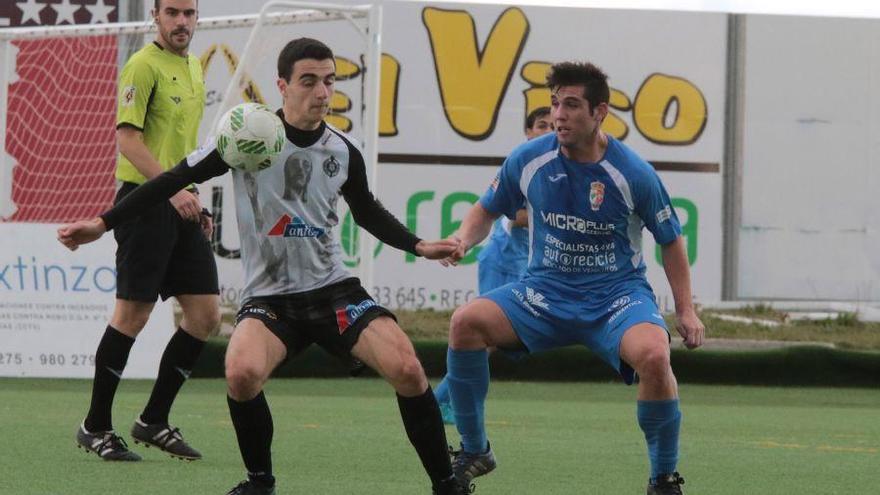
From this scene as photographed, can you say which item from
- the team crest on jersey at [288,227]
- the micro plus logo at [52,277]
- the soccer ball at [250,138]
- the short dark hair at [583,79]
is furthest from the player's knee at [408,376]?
the micro plus logo at [52,277]

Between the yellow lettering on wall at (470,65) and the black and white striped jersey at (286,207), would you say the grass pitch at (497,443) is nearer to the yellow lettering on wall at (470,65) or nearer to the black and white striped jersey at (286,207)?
the black and white striped jersey at (286,207)

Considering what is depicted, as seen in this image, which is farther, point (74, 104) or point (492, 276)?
point (74, 104)

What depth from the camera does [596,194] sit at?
20.8 feet

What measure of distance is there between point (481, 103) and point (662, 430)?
30.2 feet

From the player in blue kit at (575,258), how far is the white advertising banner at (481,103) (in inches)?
309

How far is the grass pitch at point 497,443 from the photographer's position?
260 inches

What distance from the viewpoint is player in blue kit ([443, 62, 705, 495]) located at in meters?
6.32

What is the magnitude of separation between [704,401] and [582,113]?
604 cm

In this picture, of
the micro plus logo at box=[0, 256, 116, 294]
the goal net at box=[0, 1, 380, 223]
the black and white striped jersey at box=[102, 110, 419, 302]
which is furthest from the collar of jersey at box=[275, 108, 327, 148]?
the goal net at box=[0, 1, 380, 223]

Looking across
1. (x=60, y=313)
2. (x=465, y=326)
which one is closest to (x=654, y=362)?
(x=465, y=326)

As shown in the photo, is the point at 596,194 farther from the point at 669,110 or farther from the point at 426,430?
the point at 669,110

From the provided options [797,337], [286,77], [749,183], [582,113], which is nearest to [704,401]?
[797,337]

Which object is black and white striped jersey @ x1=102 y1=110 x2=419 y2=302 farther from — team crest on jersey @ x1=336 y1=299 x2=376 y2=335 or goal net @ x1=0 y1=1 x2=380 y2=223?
goal net @ x1=0 y1=1 x2=380 y2=223

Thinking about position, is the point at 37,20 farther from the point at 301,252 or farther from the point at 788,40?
the point at 301,252
